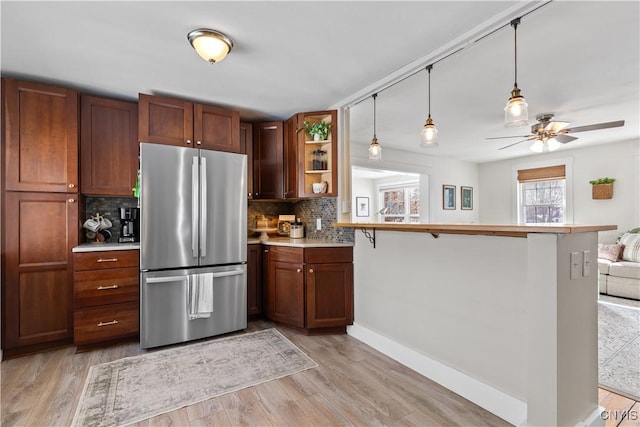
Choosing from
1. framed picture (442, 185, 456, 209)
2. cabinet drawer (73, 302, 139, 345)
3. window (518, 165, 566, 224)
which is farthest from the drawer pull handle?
window (518, 165, 566, 224)

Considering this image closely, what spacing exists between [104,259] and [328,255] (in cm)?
199

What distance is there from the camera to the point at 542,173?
596 cm

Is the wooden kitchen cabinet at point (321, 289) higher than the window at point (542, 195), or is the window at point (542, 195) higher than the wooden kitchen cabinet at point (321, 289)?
the window at point (542, 195)

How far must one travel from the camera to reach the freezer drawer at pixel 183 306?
2.69 metres

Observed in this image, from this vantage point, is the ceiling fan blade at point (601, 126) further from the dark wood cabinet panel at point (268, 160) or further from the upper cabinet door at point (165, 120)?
the upper cabinet door at point (165, 120)

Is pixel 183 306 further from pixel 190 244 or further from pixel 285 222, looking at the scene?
pixel 285 222

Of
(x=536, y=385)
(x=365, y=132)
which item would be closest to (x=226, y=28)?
(x=536, y=385)

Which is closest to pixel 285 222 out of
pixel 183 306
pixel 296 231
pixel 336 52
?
pixel 296 231

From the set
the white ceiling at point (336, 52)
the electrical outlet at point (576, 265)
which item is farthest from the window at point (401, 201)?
the electrical outlet at point (576, 265)

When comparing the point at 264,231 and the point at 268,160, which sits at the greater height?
the point at 268,160

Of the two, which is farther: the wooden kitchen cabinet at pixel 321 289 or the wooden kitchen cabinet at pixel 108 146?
the wooden kitchen cabinet at pixel 321 289

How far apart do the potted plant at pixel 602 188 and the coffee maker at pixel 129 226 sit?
6826 mm

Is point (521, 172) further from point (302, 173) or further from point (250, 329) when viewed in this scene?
point (250, 329)

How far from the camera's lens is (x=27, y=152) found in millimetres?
2598
